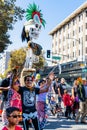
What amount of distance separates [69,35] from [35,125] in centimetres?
7690

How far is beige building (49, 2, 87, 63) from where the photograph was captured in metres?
73.4

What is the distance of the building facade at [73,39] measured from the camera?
72206mm

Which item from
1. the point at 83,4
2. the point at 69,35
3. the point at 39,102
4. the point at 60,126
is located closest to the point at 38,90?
the point at 39,102

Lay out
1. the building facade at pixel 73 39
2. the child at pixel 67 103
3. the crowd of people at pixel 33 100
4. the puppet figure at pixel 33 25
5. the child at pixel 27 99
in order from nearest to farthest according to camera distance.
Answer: the crowd of people at pixel 33 100 < the child at pixel 27 99 < the puppet figure at pixel 33 25 < the child at pixel 67 103 < the building facade at pixel 73 39

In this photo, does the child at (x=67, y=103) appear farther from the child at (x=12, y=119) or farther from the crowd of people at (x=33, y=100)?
the child at (x=12, y=119)

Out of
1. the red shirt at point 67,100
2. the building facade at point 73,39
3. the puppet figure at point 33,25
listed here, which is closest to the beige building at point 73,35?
the building facade at point 73,39

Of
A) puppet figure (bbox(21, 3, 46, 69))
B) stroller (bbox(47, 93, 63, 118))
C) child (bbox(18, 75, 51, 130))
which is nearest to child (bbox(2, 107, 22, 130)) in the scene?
child (bbox(18, 75, 51, 130))

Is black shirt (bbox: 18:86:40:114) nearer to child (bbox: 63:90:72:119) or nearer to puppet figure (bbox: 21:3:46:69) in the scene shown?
puppet figure (bbox: 21:3:46:69)

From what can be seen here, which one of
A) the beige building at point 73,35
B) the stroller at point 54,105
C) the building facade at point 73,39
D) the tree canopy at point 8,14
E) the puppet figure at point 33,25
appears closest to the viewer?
the puppet figure at point 33,25

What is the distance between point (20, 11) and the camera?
27703 mm

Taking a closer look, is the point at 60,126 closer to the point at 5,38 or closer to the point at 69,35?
the point at 5,38

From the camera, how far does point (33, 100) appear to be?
803 cm

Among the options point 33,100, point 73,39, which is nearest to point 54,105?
point 33,100

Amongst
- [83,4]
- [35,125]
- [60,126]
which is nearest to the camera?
[35,125]
